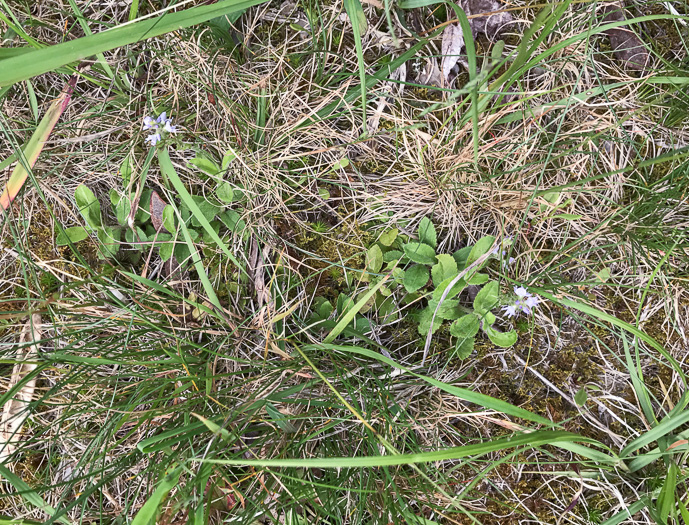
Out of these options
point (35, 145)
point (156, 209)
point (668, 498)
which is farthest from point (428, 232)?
point (35, 145)

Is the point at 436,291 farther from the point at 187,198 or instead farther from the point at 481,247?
the point at 187,198

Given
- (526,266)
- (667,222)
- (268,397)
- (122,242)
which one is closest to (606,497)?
(526,266)

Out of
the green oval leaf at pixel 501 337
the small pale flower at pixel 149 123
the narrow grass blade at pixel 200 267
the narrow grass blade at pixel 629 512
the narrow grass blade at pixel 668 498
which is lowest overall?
the narrow grass blade at pixel 629 512

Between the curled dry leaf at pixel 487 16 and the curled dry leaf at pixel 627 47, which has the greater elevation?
the curled dry leaf at pixel 487 16

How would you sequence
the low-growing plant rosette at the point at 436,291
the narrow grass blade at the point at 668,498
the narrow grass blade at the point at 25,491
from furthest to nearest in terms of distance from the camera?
the low-growing plant rosette at the point at 436,291 → the narrow grass blade at the point at 668,498 → the narrow grass blade at the point at 25,491

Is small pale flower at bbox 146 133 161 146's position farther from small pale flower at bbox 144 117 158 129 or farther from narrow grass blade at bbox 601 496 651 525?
narrow grass blade at bbox 601 496 651 525

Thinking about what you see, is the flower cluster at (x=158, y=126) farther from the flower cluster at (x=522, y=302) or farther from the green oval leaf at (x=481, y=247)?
the flower cluster at (x=522, y=302)

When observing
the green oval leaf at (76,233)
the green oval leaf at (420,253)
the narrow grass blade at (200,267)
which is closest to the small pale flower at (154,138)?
the narrow grass blade at (200,267)
